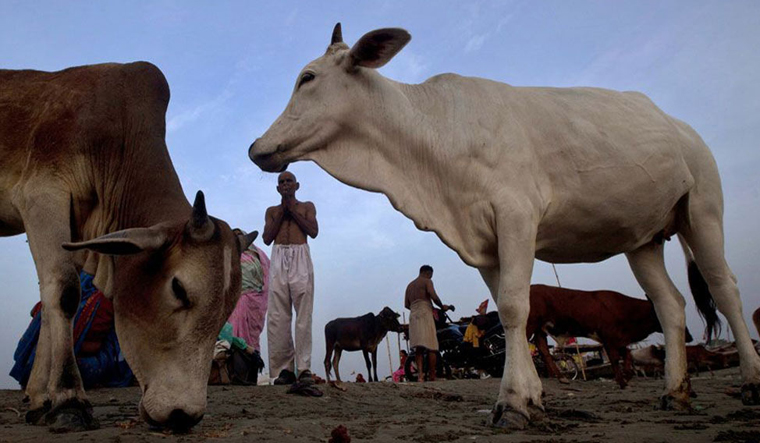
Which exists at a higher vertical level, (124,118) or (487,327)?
(124,118)

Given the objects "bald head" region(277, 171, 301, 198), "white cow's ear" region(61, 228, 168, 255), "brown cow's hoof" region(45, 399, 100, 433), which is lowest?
"brown cow's hoof" region(45, 399, 100, 433)

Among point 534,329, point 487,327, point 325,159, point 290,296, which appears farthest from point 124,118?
point 487,327

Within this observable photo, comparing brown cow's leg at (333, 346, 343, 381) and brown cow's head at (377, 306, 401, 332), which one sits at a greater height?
brown cow's head at (377, 306, 401, 332)

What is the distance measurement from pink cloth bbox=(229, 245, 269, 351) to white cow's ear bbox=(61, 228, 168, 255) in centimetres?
459

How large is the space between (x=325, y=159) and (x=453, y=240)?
1.16 m


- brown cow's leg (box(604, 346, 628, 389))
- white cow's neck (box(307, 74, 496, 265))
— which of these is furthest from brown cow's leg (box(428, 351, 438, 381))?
white cow's neck (box(307, 74, 496, 265))

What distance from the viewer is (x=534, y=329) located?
8.95m

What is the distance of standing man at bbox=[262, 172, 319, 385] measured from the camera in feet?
20.2

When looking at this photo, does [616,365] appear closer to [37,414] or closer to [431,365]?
[431,365]

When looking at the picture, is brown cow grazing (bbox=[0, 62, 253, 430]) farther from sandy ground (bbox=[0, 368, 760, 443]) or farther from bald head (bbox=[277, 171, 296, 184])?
bald head (bbox=[277, 171, 296, 184])

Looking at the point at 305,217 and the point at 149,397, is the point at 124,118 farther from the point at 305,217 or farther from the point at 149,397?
the point at 305,217

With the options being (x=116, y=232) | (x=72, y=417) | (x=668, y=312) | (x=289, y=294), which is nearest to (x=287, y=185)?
(x=289, y=294)

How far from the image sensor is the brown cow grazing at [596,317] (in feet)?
28.2

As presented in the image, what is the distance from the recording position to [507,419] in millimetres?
3312
